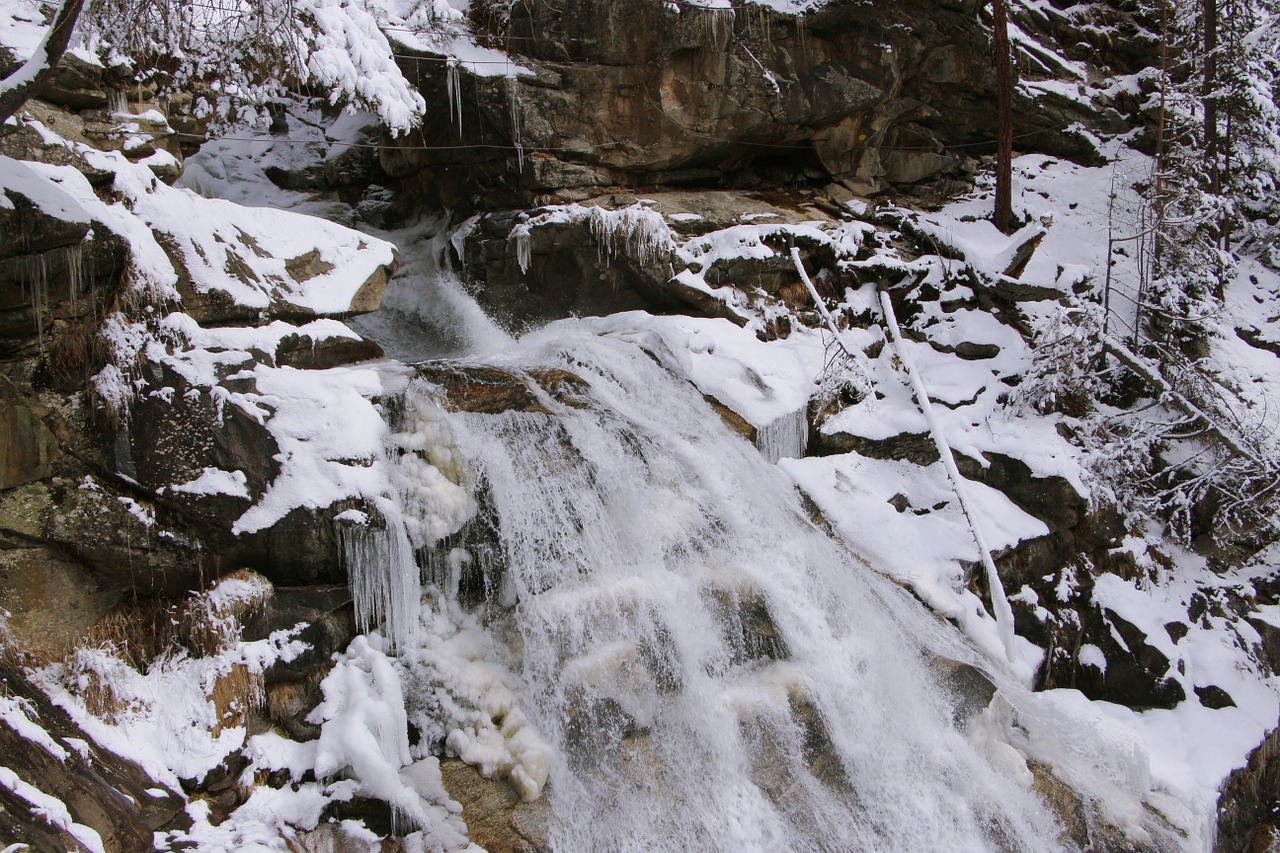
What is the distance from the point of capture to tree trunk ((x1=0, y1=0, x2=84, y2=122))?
452cm

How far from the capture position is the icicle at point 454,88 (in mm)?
9906

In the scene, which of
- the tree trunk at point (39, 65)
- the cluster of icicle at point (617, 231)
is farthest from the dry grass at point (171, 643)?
the cluster of icicle at point (617, 231)

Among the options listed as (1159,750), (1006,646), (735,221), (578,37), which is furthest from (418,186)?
(1159,750)

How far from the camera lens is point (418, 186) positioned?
38.1 ft

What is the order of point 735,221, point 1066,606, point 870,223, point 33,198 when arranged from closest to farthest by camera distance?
point 33,198 → point 1066,606 → point 735,221 → point 870,223

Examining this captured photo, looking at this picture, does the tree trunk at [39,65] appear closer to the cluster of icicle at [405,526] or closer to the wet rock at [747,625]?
the cluster of icicle at [405,526]

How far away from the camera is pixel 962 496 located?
295 inches

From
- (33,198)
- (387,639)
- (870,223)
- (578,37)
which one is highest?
(578,37)

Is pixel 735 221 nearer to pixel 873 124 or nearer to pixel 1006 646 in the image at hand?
pixel 873 124

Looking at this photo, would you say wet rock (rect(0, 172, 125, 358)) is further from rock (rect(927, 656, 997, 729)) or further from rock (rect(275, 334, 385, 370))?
rock (rect(927, 656, 997, 729))

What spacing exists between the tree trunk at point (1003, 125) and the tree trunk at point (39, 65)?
11309mm

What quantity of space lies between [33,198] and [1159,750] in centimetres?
938

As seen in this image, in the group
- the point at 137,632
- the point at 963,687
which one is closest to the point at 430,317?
the point at 137,632

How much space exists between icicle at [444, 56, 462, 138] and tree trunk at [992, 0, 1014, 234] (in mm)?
7719
